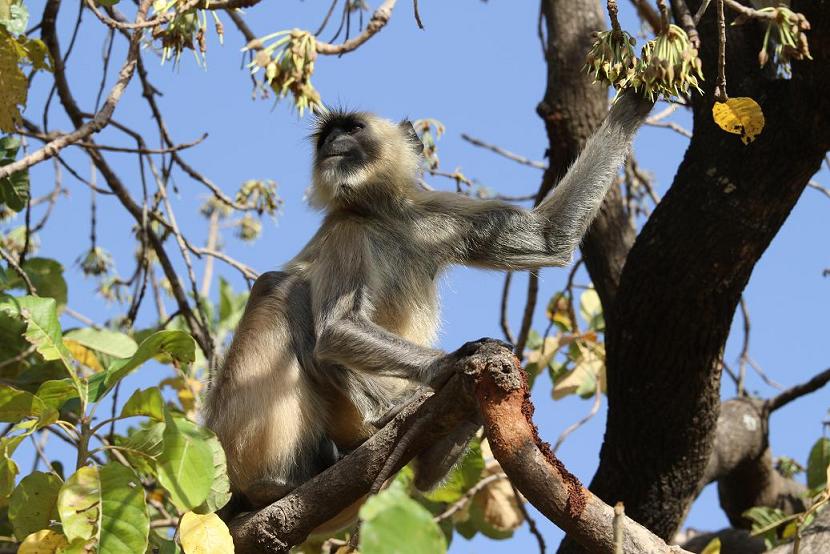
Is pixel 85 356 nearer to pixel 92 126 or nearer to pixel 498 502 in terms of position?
pixel 92 126

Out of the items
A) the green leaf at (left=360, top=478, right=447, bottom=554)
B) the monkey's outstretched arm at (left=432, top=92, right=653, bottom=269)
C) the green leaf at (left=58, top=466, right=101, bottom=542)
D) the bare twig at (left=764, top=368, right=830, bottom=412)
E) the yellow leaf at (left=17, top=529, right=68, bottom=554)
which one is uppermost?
the bare twig at (left=764, top=368, right=830, bottom=412)

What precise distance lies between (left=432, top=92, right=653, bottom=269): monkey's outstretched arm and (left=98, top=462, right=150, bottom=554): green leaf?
1834 millimetres

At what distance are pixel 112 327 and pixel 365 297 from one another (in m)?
3.02

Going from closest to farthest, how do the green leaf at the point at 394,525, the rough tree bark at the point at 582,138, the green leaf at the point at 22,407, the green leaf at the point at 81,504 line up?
the green leaf at the point at 394,525 < the green leaf at the point at 81,504 < the green leaf at the point at 22,407 < the rough tree bark at the point at 582,138

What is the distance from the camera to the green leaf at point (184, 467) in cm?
315

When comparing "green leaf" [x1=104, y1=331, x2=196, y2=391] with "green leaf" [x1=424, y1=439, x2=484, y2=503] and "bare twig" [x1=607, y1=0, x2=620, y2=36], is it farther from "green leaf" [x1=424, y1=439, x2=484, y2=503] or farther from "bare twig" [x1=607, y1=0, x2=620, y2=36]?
"green leaf" [x1=424, y1=439, x2=484, y2=503]

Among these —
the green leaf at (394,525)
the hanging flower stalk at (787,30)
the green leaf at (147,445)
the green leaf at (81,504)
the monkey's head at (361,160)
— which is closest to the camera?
the green leaf at (394,525)

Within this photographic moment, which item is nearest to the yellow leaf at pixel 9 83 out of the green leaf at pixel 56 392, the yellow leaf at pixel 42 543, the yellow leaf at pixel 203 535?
the green leaf at pixel 56 392

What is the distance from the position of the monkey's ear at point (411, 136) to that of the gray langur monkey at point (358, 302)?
35 centimetres

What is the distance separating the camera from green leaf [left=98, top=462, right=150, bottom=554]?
3.06m

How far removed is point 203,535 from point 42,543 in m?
0.46

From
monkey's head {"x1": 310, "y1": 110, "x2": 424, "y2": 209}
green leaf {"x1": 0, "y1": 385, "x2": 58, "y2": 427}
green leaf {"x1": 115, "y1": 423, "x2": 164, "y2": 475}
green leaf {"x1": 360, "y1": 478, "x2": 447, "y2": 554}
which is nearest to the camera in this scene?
green leaf {"x1": 360, "y1": 478, "x2": 447, "y2": 554}

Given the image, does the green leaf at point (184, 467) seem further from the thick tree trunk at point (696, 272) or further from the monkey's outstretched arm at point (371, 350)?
the thick tree trunk at point (696, 272)

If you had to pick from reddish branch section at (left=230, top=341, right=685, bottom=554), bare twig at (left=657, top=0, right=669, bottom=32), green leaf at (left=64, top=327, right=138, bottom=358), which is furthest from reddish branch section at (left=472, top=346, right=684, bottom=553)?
green leaf at (left=64, top=327, right=138, bottom=358)
